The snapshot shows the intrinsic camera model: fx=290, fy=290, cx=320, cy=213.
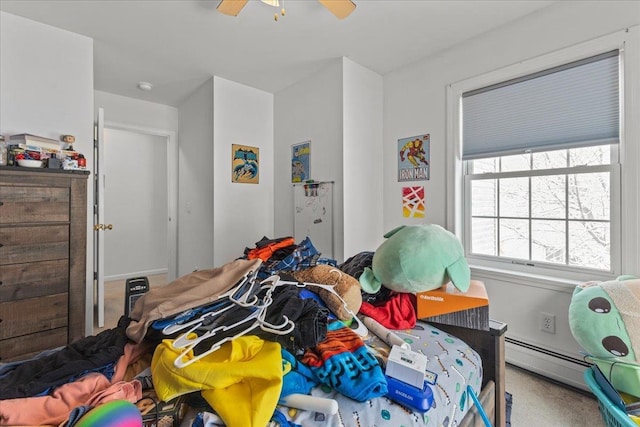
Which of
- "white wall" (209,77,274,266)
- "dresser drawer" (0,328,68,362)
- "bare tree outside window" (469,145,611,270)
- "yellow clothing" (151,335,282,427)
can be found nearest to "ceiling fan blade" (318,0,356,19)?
"bare tree outside window" (469,145,611,270)

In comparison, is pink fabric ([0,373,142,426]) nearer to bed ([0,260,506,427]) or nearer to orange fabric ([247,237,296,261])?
bed ([0,260,506,427])

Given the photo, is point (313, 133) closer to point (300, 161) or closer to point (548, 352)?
point (300, 161)

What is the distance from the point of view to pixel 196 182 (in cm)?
338

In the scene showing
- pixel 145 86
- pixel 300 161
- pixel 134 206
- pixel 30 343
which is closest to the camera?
pixel 30 343

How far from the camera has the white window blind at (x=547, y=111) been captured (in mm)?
1812

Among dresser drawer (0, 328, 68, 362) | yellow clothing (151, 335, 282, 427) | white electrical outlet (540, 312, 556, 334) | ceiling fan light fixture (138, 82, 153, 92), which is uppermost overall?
ceiling fan light fixture (138, 82, 153, 92)

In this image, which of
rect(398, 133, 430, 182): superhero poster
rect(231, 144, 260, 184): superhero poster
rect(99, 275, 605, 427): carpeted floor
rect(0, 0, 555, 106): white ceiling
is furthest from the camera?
rect(231, 144, 260, 184): superhero poster

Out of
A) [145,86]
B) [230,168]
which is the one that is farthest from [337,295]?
[145,86]

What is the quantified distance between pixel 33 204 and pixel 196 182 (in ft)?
5.41

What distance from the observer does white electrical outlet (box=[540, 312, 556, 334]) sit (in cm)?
192

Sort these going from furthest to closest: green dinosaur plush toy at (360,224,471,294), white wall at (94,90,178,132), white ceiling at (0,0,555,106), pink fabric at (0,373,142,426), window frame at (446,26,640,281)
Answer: white wall at (94,90,178,132) → white ceiling at (0,0,555,106) → window frame at (446,26,640,281) → green dinosaur plush toy at (360,224,471,294) → pink fabric at (0,373,142,426)

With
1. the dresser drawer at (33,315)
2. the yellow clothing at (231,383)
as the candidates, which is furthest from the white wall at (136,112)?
the yellow clothing at (231,383)

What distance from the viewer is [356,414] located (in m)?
0.64

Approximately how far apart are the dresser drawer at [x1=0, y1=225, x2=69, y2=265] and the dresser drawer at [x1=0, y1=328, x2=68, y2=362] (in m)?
0.47
